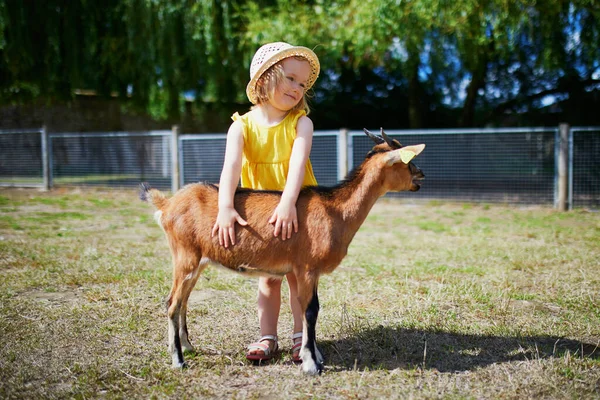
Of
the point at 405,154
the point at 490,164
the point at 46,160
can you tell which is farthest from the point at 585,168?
the point at 46,160

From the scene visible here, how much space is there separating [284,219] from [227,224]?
0.34m

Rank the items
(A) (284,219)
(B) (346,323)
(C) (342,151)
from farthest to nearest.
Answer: (C) (342,151)
(B) (346,323)
(A) (284,219)

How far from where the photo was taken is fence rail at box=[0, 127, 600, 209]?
10.6m

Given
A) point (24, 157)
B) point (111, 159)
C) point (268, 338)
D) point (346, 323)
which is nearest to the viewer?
point (268, 338)

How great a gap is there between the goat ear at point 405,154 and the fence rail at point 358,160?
837cm

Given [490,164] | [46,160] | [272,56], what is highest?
[272,56]

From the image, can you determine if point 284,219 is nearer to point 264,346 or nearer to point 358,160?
point 264,346

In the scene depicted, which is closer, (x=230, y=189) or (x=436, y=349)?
(x=230, y=189)

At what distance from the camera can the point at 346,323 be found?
3.91 m

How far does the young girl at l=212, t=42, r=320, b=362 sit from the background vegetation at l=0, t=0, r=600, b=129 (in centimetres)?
759

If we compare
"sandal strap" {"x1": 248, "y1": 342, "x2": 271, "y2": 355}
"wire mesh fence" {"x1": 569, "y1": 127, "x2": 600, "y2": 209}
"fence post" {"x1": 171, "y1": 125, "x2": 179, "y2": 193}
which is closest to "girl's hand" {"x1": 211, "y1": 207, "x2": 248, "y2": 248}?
"sandal strap" {"x1": 248, "y1": 342, "x2": 271, "y2": 355}

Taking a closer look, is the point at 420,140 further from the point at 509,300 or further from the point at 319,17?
the point at 509,300

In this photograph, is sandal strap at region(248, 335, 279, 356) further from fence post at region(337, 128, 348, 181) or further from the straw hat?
fence post at region(337, 128, 348, 181)

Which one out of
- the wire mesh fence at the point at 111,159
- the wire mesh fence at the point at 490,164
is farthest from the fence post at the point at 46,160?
the wire mesh fence at the point at 490,164
